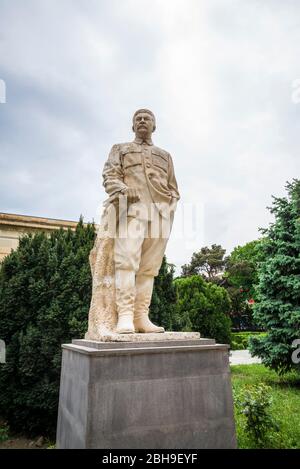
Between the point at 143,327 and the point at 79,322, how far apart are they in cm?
327

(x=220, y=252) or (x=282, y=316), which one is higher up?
(x=220, y=252)

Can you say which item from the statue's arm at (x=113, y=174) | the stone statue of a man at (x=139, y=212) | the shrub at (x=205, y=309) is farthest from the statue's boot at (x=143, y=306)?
the shrub at (x=205, y=309)

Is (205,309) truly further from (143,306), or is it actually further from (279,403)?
Answer: (143,306)

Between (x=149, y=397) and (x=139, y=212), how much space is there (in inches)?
80.7

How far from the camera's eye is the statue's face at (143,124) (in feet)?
15.0

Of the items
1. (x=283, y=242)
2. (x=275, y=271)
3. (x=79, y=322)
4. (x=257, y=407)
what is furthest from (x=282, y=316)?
(x=79, y=322)

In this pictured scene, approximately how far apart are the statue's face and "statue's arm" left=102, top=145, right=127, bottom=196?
36 cm

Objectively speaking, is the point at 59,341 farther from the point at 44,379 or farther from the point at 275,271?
the point at 275,271

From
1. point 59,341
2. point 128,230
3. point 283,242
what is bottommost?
point 59,341

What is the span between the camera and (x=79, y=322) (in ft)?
23.1

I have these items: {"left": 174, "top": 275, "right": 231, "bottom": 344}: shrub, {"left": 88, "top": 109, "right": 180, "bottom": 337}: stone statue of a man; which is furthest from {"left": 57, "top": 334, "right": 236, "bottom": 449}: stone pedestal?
{"left": 174, "top": 275, "right": 231, "bottom": 344}: shrub

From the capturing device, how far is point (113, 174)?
14.3ft

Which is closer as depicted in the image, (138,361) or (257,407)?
(138,361)
